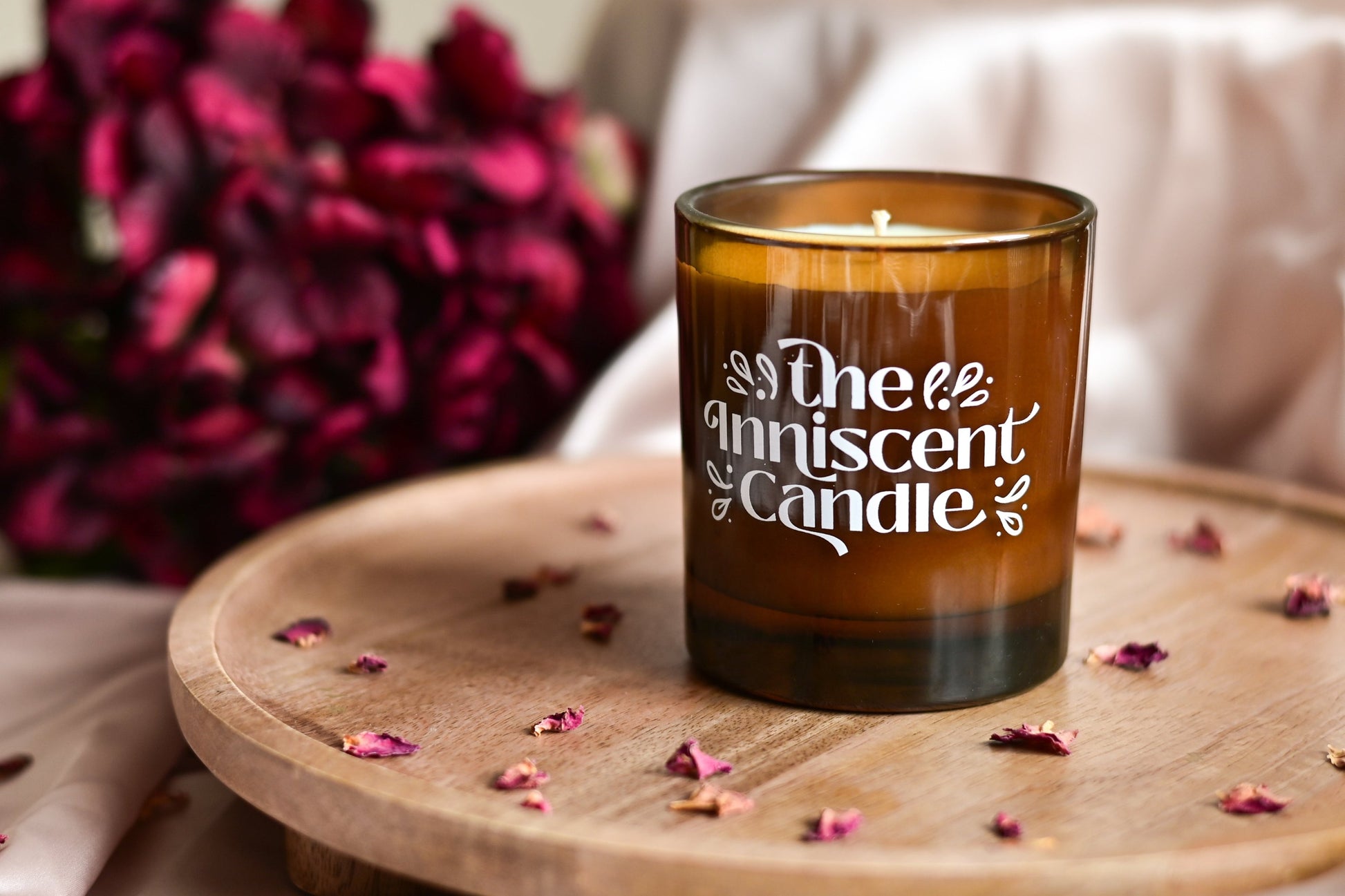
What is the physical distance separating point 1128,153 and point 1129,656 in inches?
18.6

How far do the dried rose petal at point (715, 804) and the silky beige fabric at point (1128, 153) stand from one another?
512 mm

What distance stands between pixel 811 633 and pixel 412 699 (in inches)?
6.6

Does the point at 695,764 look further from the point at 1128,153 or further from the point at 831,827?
the point at 1128,153

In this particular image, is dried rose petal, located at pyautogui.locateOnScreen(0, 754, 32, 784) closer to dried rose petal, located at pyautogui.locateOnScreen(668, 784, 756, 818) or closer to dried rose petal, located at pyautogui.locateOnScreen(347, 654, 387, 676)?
dried rose petal, located at pyautogui.locateOnScreen(347, 654, 387, 676)

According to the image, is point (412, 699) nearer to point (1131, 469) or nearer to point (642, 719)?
point (642, 719)

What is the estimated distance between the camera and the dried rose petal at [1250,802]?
49cm

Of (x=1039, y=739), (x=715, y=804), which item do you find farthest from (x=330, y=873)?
(x=1039, y=739)

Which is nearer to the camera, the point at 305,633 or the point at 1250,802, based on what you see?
the point at 1250,802

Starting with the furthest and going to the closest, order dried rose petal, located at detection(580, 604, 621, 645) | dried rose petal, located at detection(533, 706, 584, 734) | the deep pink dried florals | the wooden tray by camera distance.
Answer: the deep pink dried florals < dried rose petal, located at detection(580, 604, 621, 645) < dried rose petal, located at detection(533, 706, 584, 734) < the wooden tray

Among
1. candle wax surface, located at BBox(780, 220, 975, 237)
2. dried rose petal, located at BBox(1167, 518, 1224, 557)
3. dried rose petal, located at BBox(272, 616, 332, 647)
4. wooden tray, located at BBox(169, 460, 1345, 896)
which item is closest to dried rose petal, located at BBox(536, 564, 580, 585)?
wooden tray, located at BBox(169, 460, 1345, 896)

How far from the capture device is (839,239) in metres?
0.52

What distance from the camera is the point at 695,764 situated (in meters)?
0.53

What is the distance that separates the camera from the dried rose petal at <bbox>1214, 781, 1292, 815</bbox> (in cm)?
49

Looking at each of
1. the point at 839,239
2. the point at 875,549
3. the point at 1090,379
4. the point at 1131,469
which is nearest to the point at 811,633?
the point at 875,549
